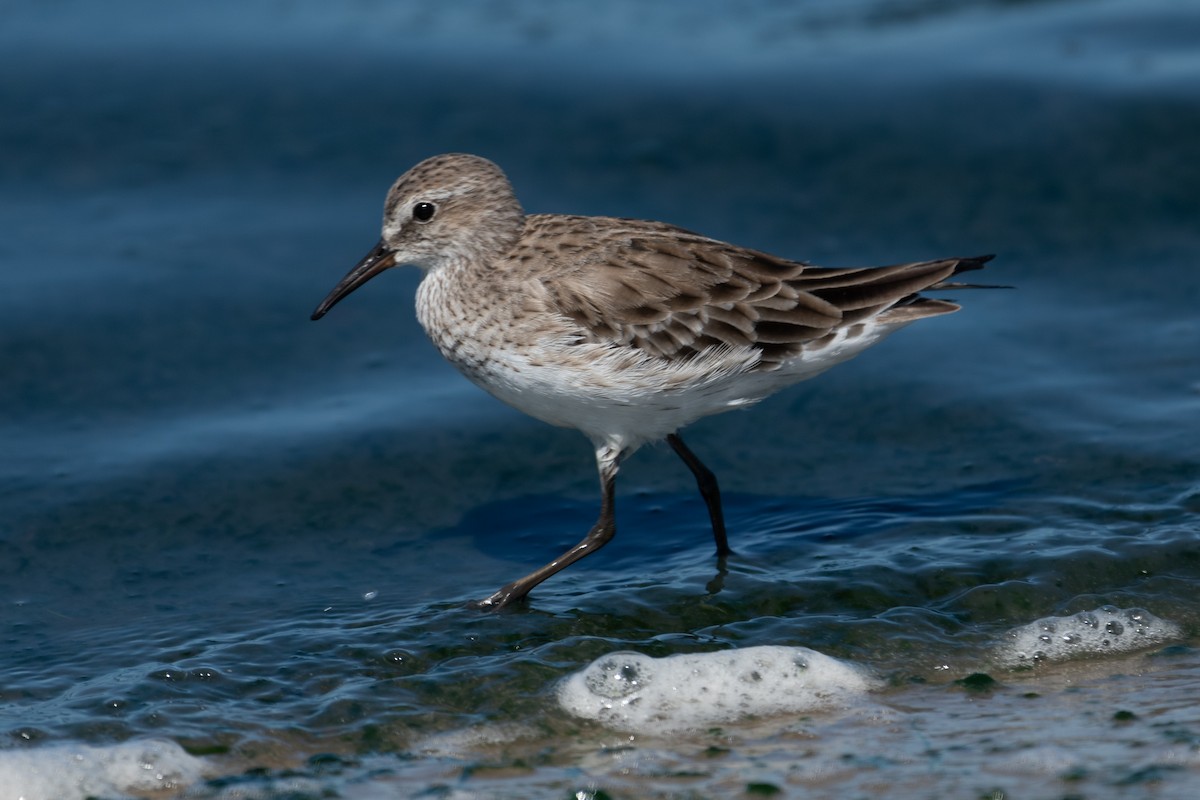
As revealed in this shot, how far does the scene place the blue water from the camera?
6828 millimetres

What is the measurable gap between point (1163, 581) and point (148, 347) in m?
6.53

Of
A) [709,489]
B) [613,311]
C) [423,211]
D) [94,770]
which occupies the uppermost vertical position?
[423,211]

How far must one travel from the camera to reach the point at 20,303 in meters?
10.6

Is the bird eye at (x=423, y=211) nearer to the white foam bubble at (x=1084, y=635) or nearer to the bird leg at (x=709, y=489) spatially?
the bird leg at (x=709, y=489)

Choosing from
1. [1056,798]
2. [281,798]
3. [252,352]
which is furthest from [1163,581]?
[252,352]

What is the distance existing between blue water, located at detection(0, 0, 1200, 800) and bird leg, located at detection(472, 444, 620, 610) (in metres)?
0.19

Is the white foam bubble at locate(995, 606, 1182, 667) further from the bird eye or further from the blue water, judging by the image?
the bird eye

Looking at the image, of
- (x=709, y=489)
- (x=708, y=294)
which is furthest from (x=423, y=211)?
(x=709, y=489)

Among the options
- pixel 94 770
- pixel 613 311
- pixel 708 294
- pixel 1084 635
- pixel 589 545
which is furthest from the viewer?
pixel 589 545

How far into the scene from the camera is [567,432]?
1012cm

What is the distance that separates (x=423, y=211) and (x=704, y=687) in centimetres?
302

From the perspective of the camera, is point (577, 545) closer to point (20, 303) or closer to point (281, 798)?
point (281, 798)

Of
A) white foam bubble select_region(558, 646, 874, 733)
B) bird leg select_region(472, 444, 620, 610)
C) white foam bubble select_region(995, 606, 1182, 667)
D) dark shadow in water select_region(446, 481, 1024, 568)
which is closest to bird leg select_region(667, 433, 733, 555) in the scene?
dark shadow in water select_region(446, 481, 1024, 568)

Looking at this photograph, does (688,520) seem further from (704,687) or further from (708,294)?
(704,687)
